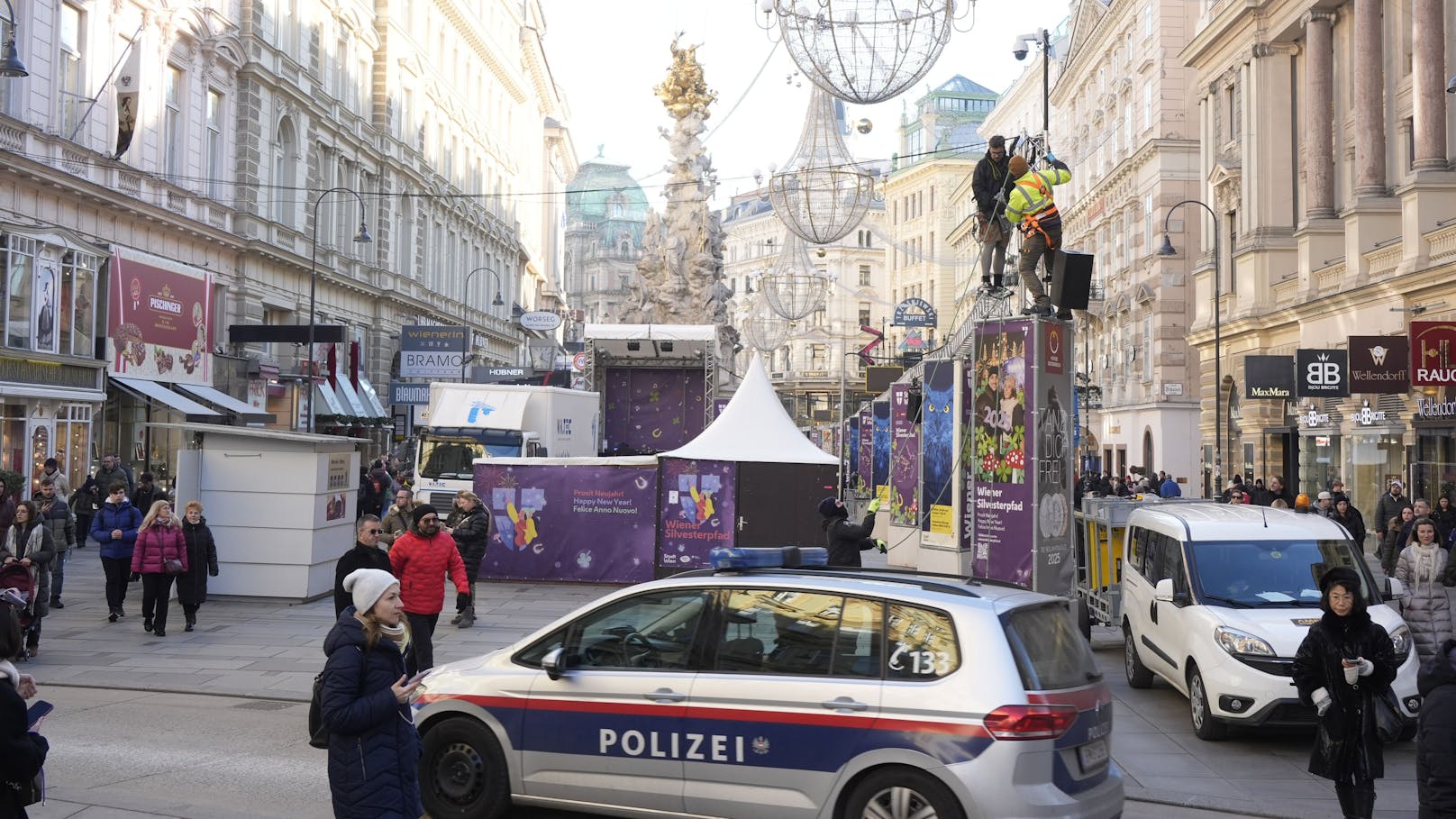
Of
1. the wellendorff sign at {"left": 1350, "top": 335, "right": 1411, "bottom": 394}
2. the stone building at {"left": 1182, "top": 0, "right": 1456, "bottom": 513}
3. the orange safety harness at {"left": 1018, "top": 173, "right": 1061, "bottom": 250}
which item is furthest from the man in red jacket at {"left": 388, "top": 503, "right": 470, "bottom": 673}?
the wellendorff sign at {"left": 1350, "top": 335, "right": 1411, "bottom": 394}

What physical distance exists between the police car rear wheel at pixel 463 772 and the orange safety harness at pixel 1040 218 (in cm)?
884

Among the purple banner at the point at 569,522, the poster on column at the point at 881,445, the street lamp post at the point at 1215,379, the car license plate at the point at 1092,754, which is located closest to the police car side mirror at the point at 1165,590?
the car license plate at the point at 1092,754

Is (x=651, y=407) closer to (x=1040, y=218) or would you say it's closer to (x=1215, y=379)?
(x=1215, y=379)

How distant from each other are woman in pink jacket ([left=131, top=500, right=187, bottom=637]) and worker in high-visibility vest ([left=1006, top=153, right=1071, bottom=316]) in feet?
32.8

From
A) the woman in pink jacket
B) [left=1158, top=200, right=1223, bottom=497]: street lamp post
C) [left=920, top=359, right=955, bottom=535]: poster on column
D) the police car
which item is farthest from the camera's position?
[left=1158, top=200, right=1223, bottom=497]: street lamp post

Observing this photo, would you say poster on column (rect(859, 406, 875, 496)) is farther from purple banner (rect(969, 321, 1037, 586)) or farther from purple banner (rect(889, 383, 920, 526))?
purple banner (rect(969, 321, 1037, 586))

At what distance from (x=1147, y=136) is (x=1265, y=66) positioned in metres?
14.1

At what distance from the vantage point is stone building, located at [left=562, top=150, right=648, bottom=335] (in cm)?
15962

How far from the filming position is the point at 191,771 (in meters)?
8.93

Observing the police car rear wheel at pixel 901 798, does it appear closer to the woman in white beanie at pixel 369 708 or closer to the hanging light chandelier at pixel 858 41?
the woman in white beanie at pixel 369 708

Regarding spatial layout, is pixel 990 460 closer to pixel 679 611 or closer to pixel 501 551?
pixel 679 611

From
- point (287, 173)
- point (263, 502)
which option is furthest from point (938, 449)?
point (287, 173)

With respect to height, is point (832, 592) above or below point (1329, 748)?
above

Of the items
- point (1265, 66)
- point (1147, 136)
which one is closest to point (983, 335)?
point (1265, 66)
